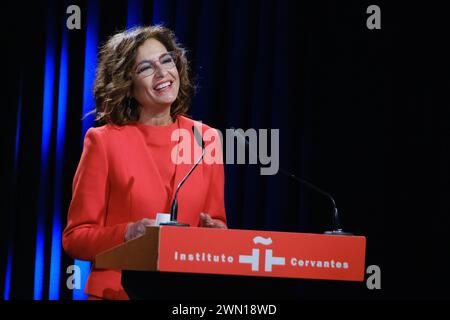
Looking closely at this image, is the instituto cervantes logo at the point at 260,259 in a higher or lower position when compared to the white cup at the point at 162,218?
lower

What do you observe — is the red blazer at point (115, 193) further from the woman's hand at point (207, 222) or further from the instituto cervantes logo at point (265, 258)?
the instituto cervantes logo at point (265, 258)

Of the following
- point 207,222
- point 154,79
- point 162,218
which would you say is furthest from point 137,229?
point 154,79

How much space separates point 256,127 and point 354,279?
1.70m

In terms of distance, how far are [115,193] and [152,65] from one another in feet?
1.73

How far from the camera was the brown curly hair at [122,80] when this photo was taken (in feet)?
8.98

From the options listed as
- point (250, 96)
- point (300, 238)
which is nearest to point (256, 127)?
point (250, 96)

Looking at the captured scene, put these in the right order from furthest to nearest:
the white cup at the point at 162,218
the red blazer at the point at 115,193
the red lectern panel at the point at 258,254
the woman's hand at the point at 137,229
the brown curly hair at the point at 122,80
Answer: the brown curly hair at the point at 122,80 → the red blazer at the point at 115,193 → the woman's hand at the point at 137,229 → the white cup at the point at 162,218 → the red lectern panel at the point at 258,254

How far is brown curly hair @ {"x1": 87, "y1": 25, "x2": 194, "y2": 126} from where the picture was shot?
274cm

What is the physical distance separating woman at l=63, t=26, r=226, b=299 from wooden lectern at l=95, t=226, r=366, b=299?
1.09 ft

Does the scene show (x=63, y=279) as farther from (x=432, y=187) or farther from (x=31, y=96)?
(x=432, y=187)

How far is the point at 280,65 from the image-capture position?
11.9 ft

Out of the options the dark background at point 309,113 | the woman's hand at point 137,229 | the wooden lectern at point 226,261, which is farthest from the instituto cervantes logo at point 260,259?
the dark background at point 309,113

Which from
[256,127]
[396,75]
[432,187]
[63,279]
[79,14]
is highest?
[79,14]

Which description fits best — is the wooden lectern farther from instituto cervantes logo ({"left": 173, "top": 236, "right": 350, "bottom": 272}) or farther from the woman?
the woman
